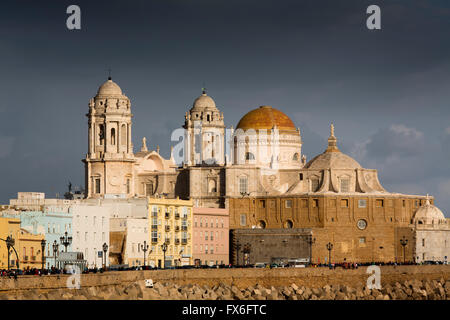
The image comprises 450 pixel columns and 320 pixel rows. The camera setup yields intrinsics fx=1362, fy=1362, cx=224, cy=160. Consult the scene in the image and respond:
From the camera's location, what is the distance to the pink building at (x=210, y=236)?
13155 centimetres

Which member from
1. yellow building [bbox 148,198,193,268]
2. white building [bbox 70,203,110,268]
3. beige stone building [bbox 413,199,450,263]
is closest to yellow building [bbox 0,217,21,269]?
white building [bbox 70,203,110,268]

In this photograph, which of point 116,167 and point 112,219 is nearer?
point 112,219

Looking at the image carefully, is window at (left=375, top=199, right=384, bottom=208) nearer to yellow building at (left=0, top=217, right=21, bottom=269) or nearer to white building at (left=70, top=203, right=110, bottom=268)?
white building at (left=70, top=203, right=110, bottom=268)

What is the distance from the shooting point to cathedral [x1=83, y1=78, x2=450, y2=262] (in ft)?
443

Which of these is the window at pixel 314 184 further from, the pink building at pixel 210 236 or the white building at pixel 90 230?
the white building at pixel 90 230

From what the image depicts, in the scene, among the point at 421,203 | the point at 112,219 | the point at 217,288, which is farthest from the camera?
the point at 421,203

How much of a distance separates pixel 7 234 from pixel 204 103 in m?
45.7

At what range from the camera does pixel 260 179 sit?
14088 centimetres

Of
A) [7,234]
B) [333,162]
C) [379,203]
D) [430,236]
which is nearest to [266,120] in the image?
[333,162]

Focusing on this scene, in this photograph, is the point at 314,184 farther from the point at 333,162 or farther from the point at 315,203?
the point at 315,203

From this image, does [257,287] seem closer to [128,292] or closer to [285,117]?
[128,292]
